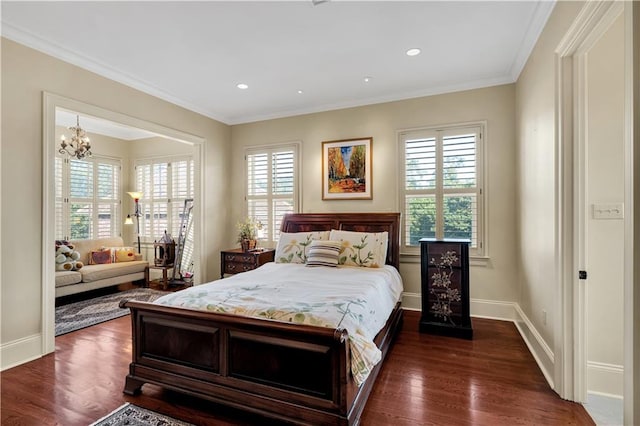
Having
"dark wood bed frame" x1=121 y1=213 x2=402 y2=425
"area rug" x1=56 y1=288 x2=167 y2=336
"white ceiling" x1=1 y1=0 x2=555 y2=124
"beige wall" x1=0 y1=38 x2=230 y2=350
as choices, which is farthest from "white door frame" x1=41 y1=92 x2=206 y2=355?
"dark wood bed frame" x1=121 y1=213 x2=402 y2=425

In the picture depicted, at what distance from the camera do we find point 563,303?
2164mm

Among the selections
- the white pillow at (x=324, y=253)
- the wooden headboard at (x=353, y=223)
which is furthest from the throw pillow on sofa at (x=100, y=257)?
the white pillow at (x=324, y=253)

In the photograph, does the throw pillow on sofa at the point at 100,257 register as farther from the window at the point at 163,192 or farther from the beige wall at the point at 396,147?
the beige wall at the point at 396,147

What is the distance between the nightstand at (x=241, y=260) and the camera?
4484mm

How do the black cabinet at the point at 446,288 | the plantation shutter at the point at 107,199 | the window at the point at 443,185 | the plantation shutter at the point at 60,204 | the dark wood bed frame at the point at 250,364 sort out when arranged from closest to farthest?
1. the dark wood bed frame at the point at 250,364
2. the black cabinet at the point at 446,288
3. the window at the point at 443,185
4. the plantation shutter at the point at 60,204
5. the plantation shutter at the point at 107,199

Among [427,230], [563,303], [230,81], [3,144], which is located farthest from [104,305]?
[563,303]

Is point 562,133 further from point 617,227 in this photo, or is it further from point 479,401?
point 479,401

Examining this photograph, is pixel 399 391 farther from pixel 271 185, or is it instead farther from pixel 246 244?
pixel 271 185

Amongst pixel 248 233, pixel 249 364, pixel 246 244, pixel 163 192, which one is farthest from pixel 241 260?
pixel 163 192

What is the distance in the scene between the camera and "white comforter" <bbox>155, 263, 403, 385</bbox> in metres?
1.89

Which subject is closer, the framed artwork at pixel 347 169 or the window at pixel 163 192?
the framed artwork at pixel 347 169

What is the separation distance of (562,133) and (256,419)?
9.45 feet

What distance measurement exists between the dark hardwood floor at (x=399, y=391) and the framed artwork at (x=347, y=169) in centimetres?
220

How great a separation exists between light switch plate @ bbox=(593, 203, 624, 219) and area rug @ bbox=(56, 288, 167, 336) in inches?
199
